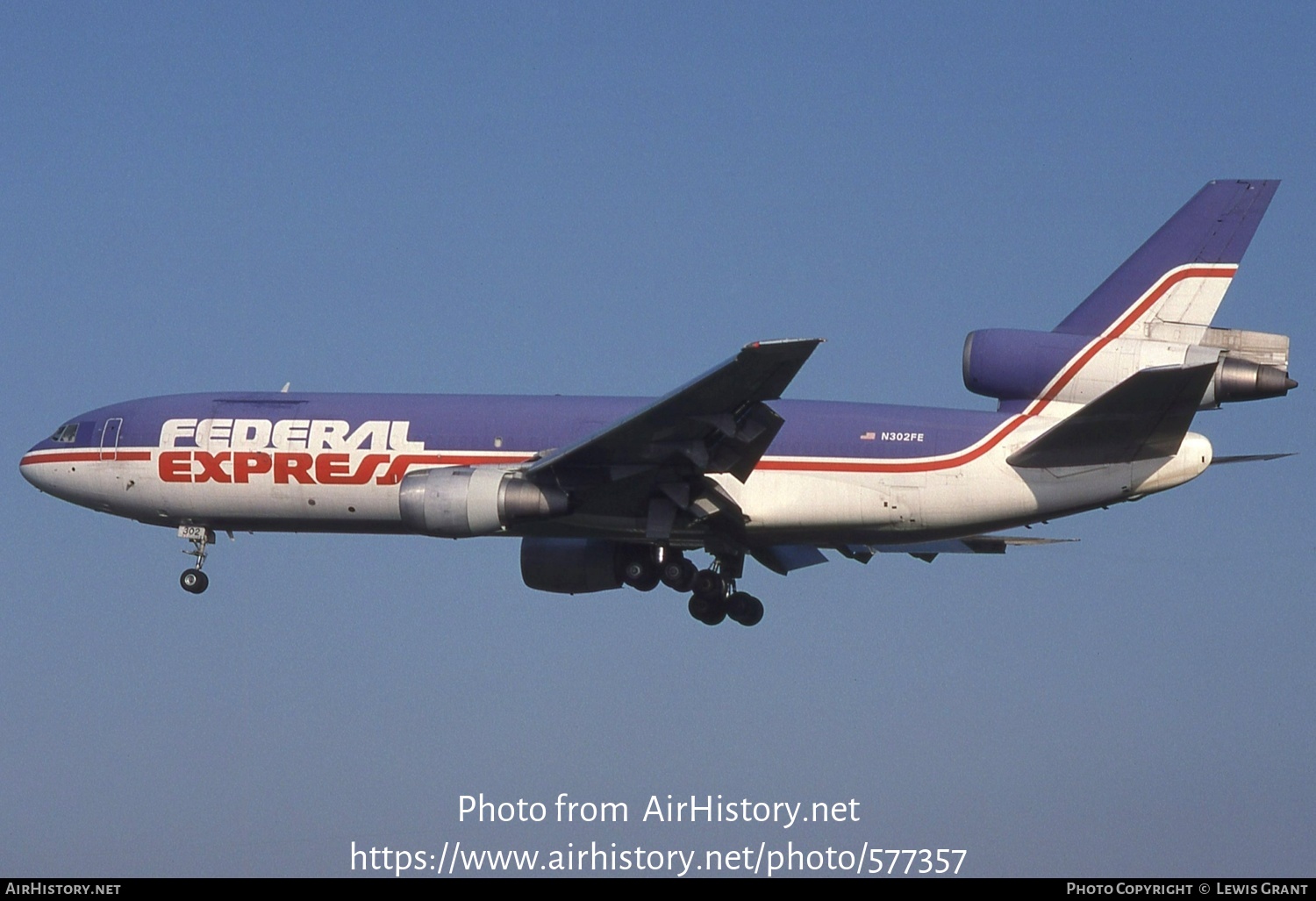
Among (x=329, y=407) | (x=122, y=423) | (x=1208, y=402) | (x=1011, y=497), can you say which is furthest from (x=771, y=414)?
(x=122, y=423)

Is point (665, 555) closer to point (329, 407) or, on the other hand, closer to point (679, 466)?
point (679, 466)

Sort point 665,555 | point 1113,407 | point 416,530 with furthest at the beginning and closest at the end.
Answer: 1. point 665,555
2. point 416,530
3. point 1113,407

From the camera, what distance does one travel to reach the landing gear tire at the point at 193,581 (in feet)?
128

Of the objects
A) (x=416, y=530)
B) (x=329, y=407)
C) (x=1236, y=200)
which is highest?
(x=1236, y=200)

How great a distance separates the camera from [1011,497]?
111 ft

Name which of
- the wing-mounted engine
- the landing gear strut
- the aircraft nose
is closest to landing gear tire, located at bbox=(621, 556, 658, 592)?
the landing gear strut

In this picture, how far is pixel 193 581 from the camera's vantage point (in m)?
39.1

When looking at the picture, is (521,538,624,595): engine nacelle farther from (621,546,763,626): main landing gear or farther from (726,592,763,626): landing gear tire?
(726,592,763,626): landing gear tire

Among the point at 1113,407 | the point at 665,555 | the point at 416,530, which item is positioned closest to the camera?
the point at 1113,407

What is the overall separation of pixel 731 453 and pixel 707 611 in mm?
5446

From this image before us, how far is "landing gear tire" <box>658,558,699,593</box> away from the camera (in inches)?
1446

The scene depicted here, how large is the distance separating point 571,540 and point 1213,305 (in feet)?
49.0

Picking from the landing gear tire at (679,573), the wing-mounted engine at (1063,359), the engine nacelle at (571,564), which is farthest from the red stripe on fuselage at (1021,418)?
the engine nacelle at (571,564)

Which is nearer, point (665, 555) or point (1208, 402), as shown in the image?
point (1208, 402)
